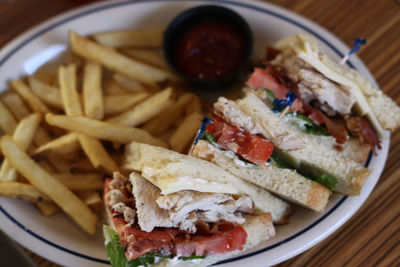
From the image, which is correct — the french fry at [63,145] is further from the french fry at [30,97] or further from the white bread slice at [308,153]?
the white bread slice at [308,153]

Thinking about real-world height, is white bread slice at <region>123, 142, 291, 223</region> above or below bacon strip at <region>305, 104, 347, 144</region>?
below

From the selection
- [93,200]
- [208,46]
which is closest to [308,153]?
[208,46]

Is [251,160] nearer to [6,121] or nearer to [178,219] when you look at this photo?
[178,219]

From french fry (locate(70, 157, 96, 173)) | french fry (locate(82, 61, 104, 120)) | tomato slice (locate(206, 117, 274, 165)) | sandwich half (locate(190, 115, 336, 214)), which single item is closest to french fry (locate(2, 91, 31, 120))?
french fry (locate(82, 61, 104, 120))

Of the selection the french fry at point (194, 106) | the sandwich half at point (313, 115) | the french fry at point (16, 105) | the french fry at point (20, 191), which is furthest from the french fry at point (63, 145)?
the sandwich half at point (313, 115)

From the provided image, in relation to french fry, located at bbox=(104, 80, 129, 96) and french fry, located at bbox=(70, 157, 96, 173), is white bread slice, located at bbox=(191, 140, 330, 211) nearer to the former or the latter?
french fry, located at bbox=(70, 157, 96, 173)

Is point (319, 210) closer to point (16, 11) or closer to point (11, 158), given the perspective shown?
point (11, 158)
